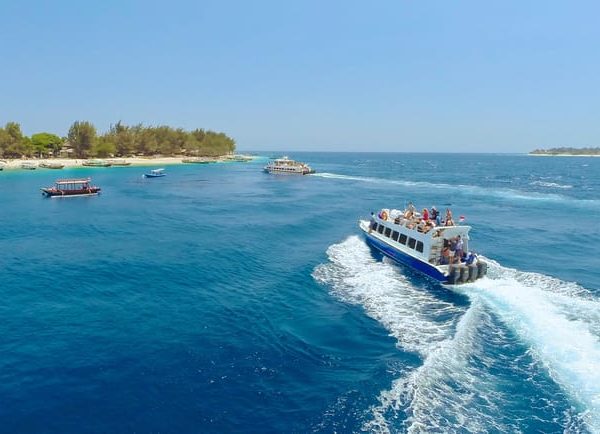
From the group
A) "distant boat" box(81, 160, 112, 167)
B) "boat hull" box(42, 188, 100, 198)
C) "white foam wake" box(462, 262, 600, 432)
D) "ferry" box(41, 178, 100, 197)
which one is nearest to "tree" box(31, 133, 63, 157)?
"distant boat" box(81, 160, 112, 167)

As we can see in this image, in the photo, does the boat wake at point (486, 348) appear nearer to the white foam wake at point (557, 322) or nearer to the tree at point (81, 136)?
the white foam wake at point (557, 322)

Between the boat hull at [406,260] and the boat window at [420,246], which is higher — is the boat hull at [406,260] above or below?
below

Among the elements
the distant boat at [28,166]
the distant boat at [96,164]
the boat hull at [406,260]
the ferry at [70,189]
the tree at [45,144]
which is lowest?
the boat hull at [406,260]

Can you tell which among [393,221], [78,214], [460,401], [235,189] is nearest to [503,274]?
[393,221]

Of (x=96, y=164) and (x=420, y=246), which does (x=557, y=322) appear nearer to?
(x=420, y=246)

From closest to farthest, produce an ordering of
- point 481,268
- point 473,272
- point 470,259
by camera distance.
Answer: point 473,272
point 481,268
point 470,259

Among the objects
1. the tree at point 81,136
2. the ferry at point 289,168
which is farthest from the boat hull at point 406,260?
the tree at point 81,136

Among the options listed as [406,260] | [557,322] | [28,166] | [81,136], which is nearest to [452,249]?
[406,260]
